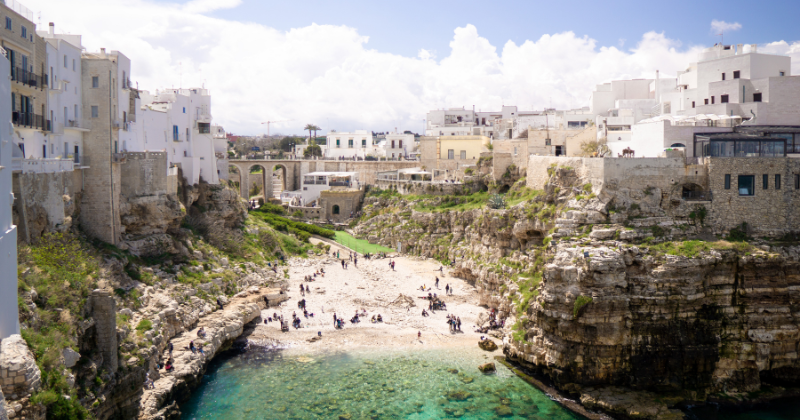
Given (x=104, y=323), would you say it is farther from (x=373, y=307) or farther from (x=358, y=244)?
(x=358, y=244)

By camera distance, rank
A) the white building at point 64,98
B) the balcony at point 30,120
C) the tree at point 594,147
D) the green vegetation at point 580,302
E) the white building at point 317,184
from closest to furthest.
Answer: the balcony at point 30,120 → the green vegetation at point 580,302 → the white building at point 64,98 → the tree at point 594,147 → the white building at point 317,184

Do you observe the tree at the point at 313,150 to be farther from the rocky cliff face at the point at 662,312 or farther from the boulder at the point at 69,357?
the boulder at the point at 69,357

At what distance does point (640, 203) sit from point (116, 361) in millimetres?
25629

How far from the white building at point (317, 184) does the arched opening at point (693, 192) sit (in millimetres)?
40886

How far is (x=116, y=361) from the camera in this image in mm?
23750

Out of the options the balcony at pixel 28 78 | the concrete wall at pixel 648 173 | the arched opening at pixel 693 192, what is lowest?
the arched opening at pixel 693 192

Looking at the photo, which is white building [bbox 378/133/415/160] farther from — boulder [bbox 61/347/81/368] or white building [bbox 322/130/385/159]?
boulder [bbox 61/347/81/368]

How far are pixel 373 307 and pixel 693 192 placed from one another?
20424 mm

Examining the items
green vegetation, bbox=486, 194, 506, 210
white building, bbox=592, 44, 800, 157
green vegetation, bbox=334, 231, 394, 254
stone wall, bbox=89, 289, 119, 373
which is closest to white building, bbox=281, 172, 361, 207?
green vegetation, bbox=334, 231, 394, 254

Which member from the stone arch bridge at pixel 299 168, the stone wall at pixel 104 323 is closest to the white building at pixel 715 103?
the stone arch bridge at pixel 299 168

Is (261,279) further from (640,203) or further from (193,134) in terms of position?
(640,203)

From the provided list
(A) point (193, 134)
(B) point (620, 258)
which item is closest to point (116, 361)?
(B) point (620, 258)

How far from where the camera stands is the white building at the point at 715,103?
36.2 m

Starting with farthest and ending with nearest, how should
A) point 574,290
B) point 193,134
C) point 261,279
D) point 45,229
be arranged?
point 193,134, point 261,279, point 574,290, point 45,229
